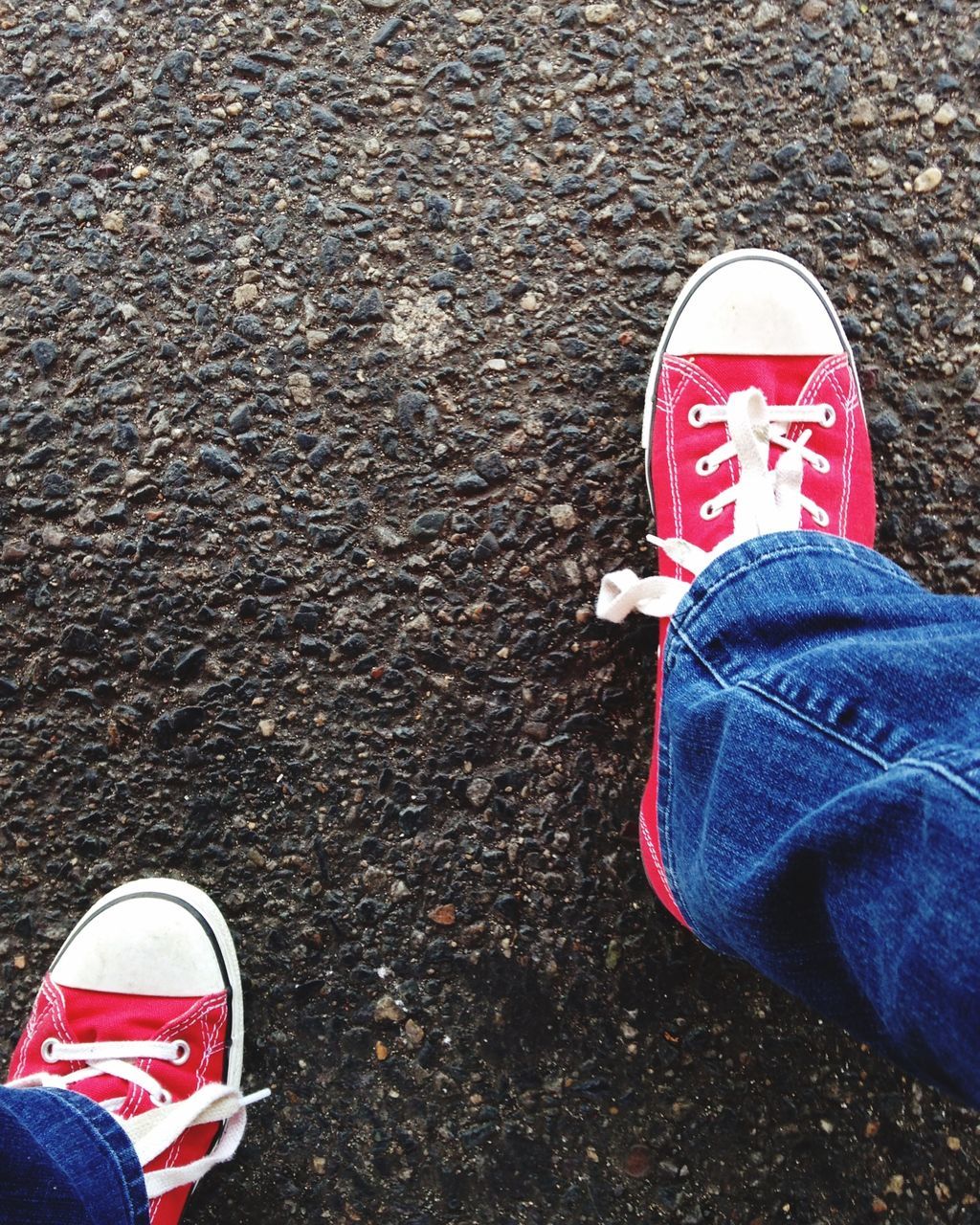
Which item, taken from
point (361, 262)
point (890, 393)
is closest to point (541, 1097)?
point (890, 393)

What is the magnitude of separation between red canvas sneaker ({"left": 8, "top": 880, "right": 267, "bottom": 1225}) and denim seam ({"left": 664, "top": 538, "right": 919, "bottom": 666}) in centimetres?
91

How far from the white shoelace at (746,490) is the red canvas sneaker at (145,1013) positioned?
0.85 metres

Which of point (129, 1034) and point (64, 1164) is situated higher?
point (64, 1164)

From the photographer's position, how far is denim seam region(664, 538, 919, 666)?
1.13m

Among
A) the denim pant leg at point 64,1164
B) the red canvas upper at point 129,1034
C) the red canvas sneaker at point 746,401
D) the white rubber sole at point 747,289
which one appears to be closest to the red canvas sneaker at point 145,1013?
the red canvas upper at point 129,1034

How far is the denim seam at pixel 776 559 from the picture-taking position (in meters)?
1.13

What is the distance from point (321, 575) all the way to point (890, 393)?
3.30 ft

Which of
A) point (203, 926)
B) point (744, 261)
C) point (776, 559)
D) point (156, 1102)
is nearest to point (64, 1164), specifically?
point (156, 1102)

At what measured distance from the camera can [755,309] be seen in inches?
58.0

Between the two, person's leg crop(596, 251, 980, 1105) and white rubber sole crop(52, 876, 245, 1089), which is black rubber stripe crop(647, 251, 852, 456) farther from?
white rubber sole crop(52, 876, 245, 1089)

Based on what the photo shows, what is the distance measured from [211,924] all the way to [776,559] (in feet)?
3.43

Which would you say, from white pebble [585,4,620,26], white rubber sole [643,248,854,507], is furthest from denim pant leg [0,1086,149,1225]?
white pebble [585,4,620,26]

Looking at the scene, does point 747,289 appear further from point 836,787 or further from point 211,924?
point 211,924

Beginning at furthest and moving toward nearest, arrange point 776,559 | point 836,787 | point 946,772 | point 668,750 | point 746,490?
point 746,490, point 668,750, point 776,559, point 836,787, point 946,772
